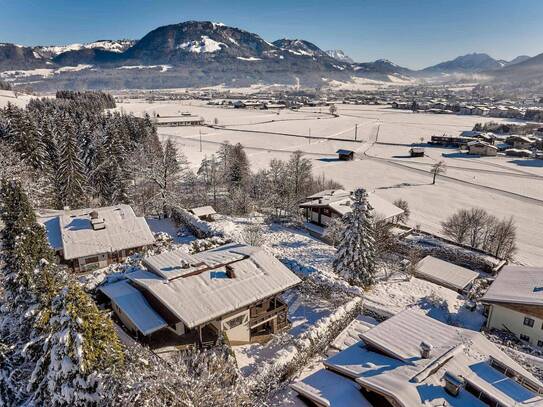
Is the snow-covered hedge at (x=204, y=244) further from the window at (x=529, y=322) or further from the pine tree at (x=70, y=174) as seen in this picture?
the window at (x=529, y=322)

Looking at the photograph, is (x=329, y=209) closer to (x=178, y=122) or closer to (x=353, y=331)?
(x=353, y=331)

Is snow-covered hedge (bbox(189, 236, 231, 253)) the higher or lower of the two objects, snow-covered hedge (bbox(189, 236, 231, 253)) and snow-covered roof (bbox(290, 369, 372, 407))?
the lower

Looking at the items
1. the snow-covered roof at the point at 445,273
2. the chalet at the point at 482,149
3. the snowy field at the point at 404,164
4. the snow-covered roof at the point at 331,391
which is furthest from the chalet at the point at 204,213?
the chalet at the point at 482,149

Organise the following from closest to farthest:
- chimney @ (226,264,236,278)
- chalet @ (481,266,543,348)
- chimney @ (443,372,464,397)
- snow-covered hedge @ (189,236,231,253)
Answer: chimney @ (443,372,464,397) < chimney @ (226,264,236,278) < chalet @ (481,266,543,348) < snow-covered hedge @ (189,236,231,253)

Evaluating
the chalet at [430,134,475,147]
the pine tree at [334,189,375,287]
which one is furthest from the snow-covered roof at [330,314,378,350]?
the chalet at [430,134,475,147]

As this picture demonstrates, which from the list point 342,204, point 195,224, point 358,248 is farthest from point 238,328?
point 342,204

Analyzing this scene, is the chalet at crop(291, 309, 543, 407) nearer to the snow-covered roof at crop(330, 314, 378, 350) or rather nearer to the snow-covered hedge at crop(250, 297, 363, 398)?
the snow-covered hedge at crop(250, 297, 363, 398)
